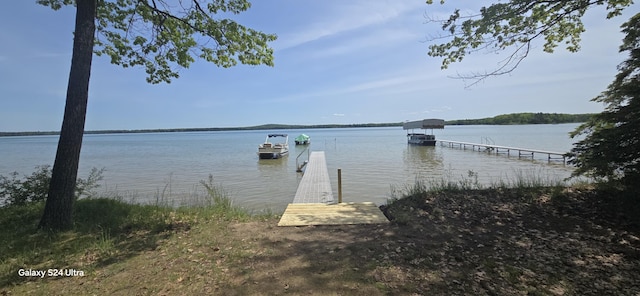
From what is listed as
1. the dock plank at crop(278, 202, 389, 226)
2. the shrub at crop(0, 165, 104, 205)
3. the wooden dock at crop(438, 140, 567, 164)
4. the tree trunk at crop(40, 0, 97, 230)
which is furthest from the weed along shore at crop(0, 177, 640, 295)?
the wooden dock at crop(438, 140, 567, 164)

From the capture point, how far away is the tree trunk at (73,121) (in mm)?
4809

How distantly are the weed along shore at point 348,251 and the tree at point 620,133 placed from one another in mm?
575

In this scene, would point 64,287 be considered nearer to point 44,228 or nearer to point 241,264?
point 241,264

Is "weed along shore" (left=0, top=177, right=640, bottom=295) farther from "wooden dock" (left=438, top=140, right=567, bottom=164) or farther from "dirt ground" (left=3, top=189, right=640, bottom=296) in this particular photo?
"wooden dock" (left=438, top=140, right=567, bottom=164)

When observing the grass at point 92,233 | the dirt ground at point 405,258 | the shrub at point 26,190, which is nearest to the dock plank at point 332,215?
the dirt ground at point 405,258

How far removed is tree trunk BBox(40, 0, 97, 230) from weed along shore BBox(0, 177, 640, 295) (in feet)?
1.30

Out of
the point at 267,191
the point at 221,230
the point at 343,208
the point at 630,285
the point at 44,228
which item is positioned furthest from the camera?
the point at 267,191

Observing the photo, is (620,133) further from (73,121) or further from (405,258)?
(73,121)

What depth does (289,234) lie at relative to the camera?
16.4ft

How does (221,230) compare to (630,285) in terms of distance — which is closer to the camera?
(630,285)

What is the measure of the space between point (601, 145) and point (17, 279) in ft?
28.1

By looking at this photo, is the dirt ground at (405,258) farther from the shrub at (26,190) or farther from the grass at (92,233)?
the shrub at (26,190)

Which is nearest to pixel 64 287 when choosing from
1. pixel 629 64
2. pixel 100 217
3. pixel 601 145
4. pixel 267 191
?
pixel 100 217

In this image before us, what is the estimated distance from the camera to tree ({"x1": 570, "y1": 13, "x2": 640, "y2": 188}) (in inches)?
199
